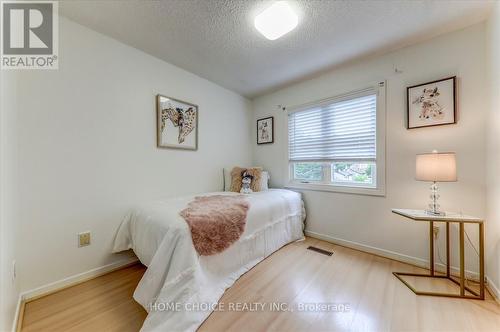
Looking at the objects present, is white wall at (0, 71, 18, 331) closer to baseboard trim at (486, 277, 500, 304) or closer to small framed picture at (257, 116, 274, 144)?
small framed picture at (257, 116, 274, 144)

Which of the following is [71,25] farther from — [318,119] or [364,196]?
[364,196]

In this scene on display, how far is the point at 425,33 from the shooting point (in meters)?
1.81

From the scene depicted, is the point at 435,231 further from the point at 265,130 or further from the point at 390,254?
the point at 265,130

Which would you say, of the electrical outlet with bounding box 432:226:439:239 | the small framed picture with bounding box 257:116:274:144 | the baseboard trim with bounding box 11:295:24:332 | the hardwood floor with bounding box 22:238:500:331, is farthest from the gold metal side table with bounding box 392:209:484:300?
the baseboard trim with bounding box 11:295:24:332

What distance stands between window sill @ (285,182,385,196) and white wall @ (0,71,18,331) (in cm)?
280

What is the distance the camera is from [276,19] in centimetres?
153

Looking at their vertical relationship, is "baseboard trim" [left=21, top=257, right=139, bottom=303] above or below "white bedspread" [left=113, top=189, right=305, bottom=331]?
below

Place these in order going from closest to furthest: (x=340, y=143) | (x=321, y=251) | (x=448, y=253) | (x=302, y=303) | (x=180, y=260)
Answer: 1. (x=180, y=260)
2. (x=302, y=303)
3. (x=448, y=253)
4. (x=321, y=251)
5. (x=340, y=143)

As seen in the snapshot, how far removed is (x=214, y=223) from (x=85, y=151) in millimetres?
A: 1360

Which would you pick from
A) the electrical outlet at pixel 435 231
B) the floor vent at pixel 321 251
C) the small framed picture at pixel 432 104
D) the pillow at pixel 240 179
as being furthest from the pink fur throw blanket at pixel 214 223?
the small framed picture at pixel 432 104

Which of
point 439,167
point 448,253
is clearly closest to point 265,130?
point 439,167

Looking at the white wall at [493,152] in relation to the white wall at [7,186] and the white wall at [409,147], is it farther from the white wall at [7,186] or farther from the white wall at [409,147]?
the white wall at [7,186]

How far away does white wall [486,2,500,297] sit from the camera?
1456 mm

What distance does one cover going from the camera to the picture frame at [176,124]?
221 centimetres
